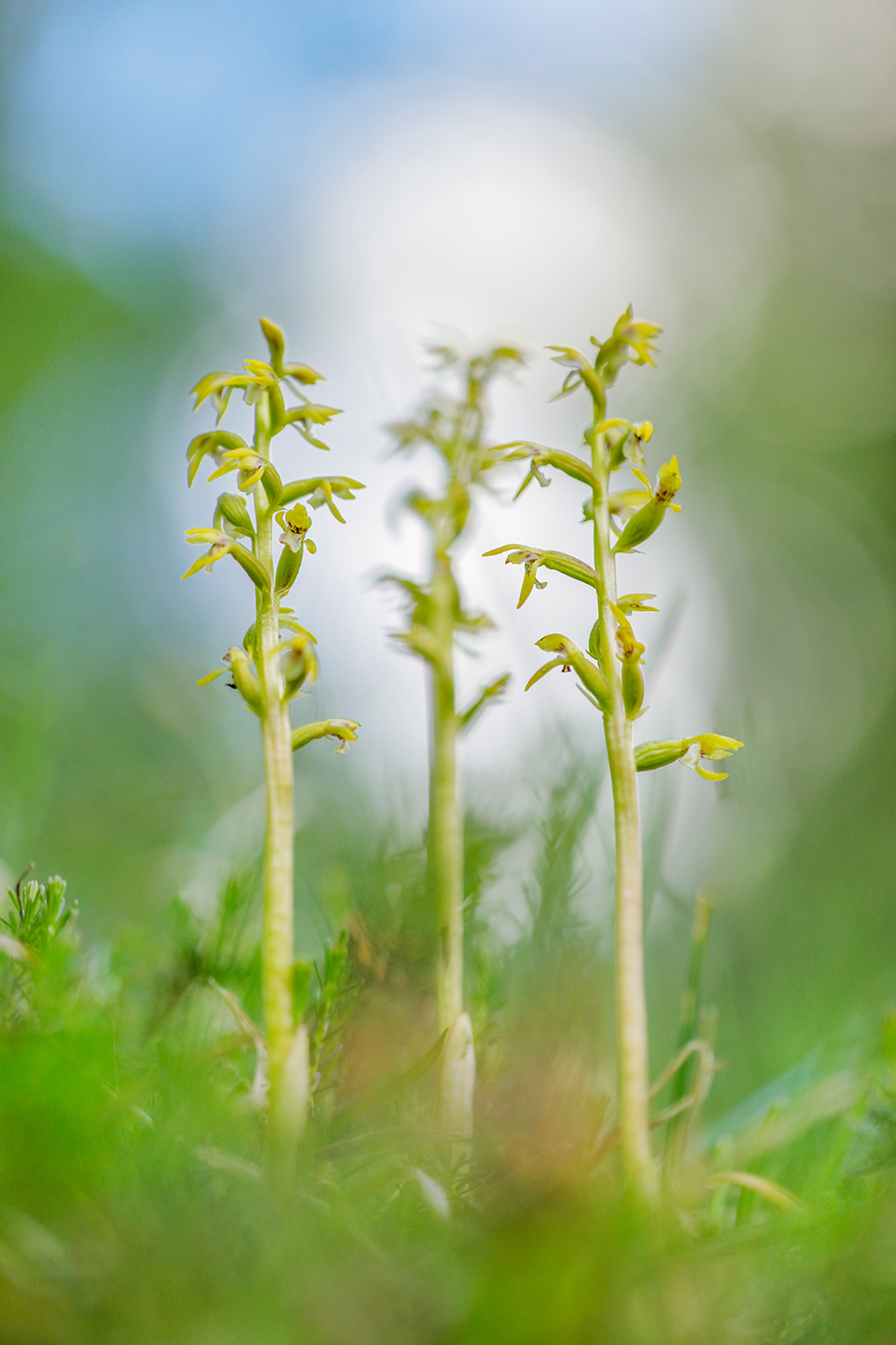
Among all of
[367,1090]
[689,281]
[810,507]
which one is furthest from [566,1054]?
[689,281]

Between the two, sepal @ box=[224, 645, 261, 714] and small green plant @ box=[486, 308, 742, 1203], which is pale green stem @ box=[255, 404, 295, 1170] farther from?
A: small green plant @ box=[486, 308, 742, 1203]

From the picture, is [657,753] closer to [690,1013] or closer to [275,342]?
[690,1013]

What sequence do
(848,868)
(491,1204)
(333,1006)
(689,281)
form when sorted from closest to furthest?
(491,1204), (333,1006), (848,868), (689,281)

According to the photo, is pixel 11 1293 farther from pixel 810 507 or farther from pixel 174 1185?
pixel 810 507

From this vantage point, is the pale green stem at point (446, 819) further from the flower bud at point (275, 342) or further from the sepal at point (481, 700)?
the flower bud at point (275, 342)

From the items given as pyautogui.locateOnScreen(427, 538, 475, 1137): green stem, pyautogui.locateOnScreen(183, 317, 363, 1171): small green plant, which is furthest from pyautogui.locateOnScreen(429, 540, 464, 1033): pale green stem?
pyautogui.locateOnScreen(183, 317, 363, 1171): small green plant
